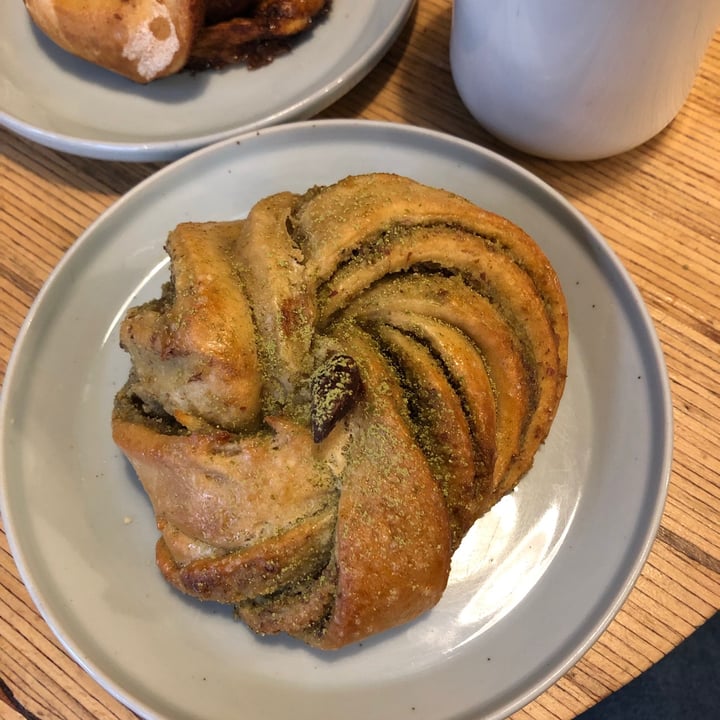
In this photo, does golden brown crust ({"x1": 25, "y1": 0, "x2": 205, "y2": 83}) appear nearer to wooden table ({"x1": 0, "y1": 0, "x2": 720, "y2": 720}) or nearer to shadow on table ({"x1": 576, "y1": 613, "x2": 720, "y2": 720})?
wooden table ({"x1": 0, "y1": 0, "x2": 720, "y2": 720})

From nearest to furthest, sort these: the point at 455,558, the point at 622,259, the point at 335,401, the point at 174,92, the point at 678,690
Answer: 1. the point at 335,401
2. the point at 455,558
3. the point at 622,259
4. the point at 174,92
5. the point at 678,690

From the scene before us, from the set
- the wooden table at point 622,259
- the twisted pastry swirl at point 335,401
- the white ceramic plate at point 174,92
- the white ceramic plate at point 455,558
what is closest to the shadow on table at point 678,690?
the wooden table at point 622,259

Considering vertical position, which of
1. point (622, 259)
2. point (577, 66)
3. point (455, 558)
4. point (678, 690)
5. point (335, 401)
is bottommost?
point (678, 690)

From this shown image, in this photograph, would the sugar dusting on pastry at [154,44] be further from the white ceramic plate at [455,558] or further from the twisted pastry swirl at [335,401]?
the twisted pastry swirl at [335,401]

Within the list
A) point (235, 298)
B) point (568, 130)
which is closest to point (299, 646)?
point (235, 298)

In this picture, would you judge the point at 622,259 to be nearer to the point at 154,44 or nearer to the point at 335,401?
the point at 335,401

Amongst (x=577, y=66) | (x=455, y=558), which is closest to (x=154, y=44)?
(x=577, y=66)

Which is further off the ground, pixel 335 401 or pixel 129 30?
pixel 129 30

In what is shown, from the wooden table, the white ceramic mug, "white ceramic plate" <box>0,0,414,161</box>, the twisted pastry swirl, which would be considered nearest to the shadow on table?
the wooden table
